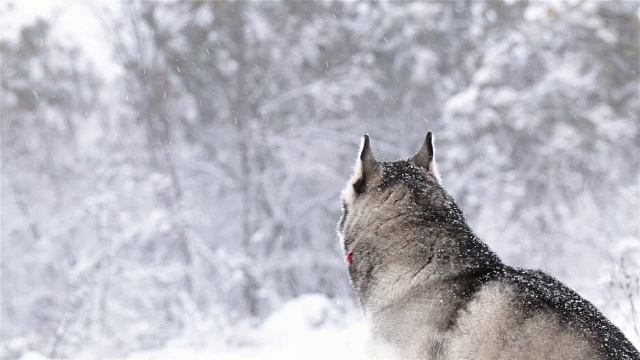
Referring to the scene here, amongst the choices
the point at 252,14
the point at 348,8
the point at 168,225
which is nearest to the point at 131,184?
the point at 168,225

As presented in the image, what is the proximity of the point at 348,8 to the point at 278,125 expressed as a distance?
3773mm

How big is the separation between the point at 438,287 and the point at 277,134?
18.0 metres

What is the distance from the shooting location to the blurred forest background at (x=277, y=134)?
1934cm

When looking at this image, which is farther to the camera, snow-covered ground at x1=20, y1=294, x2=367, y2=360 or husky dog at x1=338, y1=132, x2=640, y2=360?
snow-covered ground at x1=20, y1=294, x2=367, y2=360

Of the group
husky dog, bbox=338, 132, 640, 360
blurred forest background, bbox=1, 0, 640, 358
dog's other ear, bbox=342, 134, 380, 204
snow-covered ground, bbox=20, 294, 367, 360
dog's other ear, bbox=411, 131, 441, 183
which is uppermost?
blurred forest background, bbox=1, 0, 640, 358

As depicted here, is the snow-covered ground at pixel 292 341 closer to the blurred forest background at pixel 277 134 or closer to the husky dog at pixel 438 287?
the husky dog at pixel 438 287

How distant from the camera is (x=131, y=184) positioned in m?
20.2

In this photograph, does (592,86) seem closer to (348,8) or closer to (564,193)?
(564,193)

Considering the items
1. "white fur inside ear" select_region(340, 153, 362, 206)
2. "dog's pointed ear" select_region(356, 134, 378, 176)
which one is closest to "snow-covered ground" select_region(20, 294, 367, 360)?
"white fur inside ear" select_region(340, 153, 362, 206)

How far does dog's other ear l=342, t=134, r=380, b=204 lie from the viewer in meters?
3.76

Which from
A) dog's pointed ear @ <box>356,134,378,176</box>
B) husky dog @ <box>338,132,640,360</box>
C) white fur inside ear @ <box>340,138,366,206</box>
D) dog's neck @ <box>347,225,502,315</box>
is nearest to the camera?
husky dog @ <box>338,132,640,360</box>

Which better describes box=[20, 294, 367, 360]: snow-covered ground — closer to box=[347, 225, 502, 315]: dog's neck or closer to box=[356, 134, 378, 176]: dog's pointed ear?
box=[347, 225, 502, 315]: dog's neck

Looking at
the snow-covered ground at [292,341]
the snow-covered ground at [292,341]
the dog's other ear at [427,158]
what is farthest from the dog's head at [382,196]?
the snow-covered ground at [292,341]

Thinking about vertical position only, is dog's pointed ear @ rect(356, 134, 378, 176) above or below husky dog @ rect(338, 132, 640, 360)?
above
